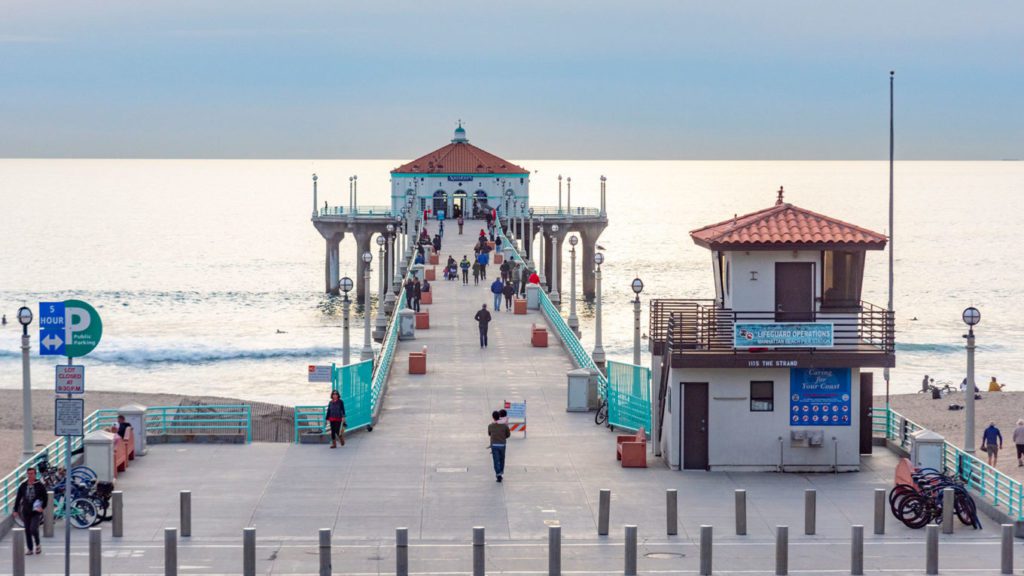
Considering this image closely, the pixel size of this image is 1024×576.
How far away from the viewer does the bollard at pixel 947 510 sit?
2139cm

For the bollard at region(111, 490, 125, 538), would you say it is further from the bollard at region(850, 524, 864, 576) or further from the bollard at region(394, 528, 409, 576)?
the bollard at region(850, 524, 864, 576)

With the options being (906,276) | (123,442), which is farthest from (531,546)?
(906,276)

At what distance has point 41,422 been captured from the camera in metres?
53.1

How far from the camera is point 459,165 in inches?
4291

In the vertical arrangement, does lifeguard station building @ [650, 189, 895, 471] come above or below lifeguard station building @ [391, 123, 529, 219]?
below

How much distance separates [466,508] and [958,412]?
37445 millimetres

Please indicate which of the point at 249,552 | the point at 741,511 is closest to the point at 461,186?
the point at 741,511

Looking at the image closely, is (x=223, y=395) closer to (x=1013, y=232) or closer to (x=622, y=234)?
(x=622, y=234)

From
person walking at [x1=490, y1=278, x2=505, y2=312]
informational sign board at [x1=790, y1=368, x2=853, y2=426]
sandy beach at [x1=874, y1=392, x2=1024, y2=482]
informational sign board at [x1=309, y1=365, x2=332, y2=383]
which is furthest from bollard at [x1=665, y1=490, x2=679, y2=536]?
person walking at [x1=490, y1=278, x2=505, y2=312]

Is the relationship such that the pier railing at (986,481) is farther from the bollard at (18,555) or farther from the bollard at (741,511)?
the bollard at (18,555)

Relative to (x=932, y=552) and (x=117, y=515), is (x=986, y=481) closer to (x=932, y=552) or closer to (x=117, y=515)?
(x=932, y=552)

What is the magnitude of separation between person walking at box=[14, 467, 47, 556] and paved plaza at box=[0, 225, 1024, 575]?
0.28 meters

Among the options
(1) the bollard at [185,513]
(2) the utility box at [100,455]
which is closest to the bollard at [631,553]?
(1) the bollard at [185,513]

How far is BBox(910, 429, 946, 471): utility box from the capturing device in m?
23.9
